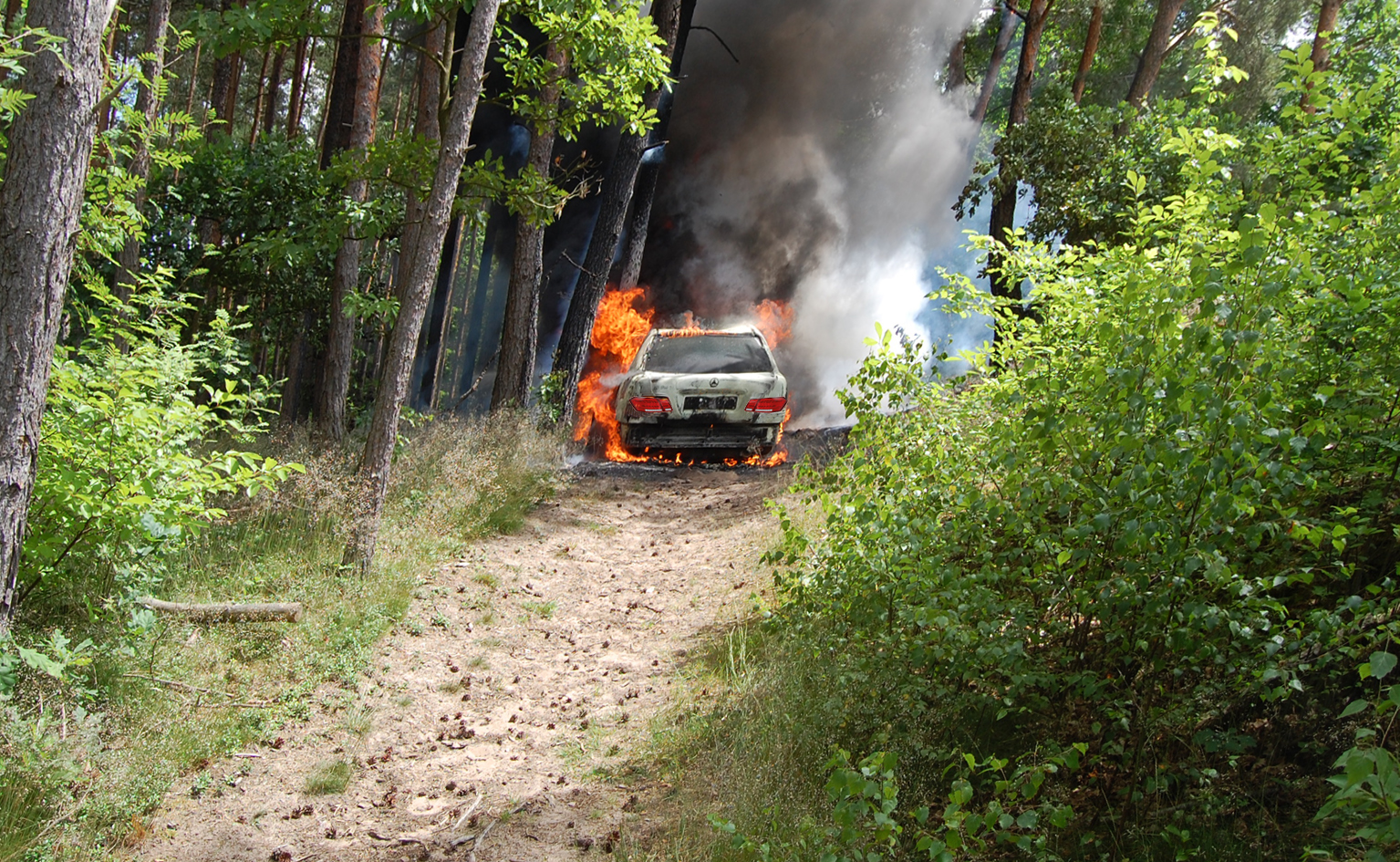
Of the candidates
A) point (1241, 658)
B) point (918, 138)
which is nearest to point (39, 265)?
point (1241, 658)

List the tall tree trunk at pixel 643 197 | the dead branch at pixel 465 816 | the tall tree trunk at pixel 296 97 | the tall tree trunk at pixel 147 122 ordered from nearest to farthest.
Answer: the dead branch at pixel 465 816, the tall tree trunk at pixel 147 122, the tall tree trunk at pixel 643 197, the tall tree trunk at pixel 296 97

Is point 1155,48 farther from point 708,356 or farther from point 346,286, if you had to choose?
point 346,286

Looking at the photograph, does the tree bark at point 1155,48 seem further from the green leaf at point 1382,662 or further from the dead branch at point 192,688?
the dead branch at point 192,688

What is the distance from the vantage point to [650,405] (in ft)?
36.5

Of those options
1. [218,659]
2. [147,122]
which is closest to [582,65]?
[147,122]

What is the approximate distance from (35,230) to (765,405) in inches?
334

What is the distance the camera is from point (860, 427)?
4391 mm

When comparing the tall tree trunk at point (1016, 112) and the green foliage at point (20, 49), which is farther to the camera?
the tall tree trunk at point (1016, 112)

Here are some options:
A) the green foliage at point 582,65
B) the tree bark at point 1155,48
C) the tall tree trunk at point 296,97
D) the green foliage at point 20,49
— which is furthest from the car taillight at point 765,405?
the tall tree trunk at point 296,97

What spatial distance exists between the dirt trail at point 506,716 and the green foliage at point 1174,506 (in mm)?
1539

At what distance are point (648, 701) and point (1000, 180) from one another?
9.76 metres

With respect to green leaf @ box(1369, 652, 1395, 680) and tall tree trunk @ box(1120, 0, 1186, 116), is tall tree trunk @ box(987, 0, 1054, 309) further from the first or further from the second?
green leaf @ box(1369, 652, 1395, 680)

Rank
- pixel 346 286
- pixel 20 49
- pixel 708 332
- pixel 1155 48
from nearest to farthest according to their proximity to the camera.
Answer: pixel 20 49, pixel 346 286, pixel 708 332, pixel 1155 48

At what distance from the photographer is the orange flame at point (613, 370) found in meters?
12.4
